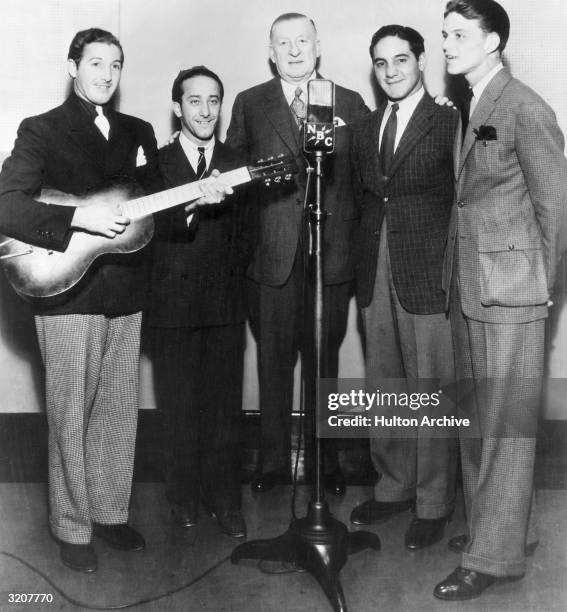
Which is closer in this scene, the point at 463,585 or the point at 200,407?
the point at 463,585

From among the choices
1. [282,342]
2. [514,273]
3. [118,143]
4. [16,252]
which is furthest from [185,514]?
[514,273]

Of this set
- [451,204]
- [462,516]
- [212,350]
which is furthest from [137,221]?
[462,516]

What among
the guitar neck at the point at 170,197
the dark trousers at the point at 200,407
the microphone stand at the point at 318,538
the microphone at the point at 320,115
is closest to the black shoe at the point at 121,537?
the dark trousers at the point at 200,407

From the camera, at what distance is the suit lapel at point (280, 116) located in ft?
8.96

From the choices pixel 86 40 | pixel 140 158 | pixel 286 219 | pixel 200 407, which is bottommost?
pixel 200 407

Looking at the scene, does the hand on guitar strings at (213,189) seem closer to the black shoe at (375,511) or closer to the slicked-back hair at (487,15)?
the slicked-back hair at (487,15)

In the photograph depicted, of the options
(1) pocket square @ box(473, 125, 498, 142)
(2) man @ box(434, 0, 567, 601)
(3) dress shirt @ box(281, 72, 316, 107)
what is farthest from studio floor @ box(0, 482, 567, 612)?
(3) dress shirt @ box(281, 72, 316, 107)

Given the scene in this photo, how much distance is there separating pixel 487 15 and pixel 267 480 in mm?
1955

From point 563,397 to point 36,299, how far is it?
2401 millimetres

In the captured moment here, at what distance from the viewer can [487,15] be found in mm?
2096

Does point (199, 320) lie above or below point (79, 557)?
above

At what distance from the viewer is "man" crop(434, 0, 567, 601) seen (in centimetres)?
202

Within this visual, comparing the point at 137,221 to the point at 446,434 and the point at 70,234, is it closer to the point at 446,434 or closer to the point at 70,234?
the point at 70,234

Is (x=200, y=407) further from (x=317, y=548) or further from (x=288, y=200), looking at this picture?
(x=288, y=200)
